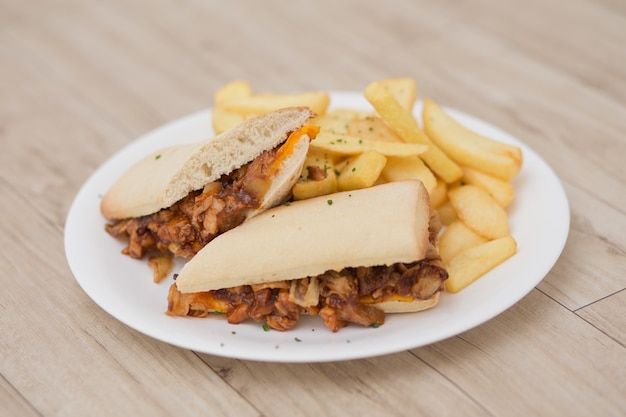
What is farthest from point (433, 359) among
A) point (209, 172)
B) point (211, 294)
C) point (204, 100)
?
point (204, 100)

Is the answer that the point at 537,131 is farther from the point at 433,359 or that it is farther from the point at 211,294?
the point at 211,294

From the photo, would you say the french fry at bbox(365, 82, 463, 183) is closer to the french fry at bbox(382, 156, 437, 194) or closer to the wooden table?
the french fry at bbox(382, 156, 437, 194)

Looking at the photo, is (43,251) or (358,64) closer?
(43,251)

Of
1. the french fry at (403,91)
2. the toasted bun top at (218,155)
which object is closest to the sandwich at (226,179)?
the toasted bun top at (218,155)

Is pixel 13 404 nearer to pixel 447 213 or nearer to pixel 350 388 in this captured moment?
pixel 350 388

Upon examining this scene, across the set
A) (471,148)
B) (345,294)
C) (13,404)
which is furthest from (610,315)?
(13,404)
